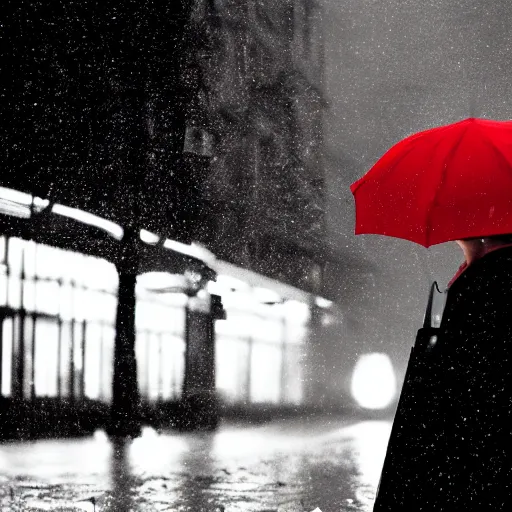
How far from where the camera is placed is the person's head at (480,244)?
1.70m

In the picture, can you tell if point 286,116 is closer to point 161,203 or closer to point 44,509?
point 161,203

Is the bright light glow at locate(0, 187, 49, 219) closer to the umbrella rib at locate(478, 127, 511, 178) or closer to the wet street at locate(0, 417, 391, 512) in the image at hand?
the wet street at locate(0, 417, 391, 512)

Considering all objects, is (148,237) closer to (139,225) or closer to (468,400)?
(139,225)

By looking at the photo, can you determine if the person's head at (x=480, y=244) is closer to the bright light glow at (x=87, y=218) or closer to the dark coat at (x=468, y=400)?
the dark coat at (x=468, y=400)

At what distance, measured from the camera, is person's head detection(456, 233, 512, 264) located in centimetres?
170

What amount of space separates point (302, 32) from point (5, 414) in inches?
294

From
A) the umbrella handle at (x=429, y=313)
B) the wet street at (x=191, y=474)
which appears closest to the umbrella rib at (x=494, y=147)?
the umbrella handle at (x=429, y=313)

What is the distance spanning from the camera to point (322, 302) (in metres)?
15.8

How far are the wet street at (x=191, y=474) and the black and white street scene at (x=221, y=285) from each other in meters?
0.04

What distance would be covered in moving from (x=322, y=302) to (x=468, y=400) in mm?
14181

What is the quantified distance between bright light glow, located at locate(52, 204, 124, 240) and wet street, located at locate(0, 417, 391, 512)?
2436 mm

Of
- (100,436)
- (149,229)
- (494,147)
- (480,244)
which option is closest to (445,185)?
(494,147)

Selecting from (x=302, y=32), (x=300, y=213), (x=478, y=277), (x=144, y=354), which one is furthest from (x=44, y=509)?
(x=300, y=213)

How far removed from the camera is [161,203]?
11781mm
